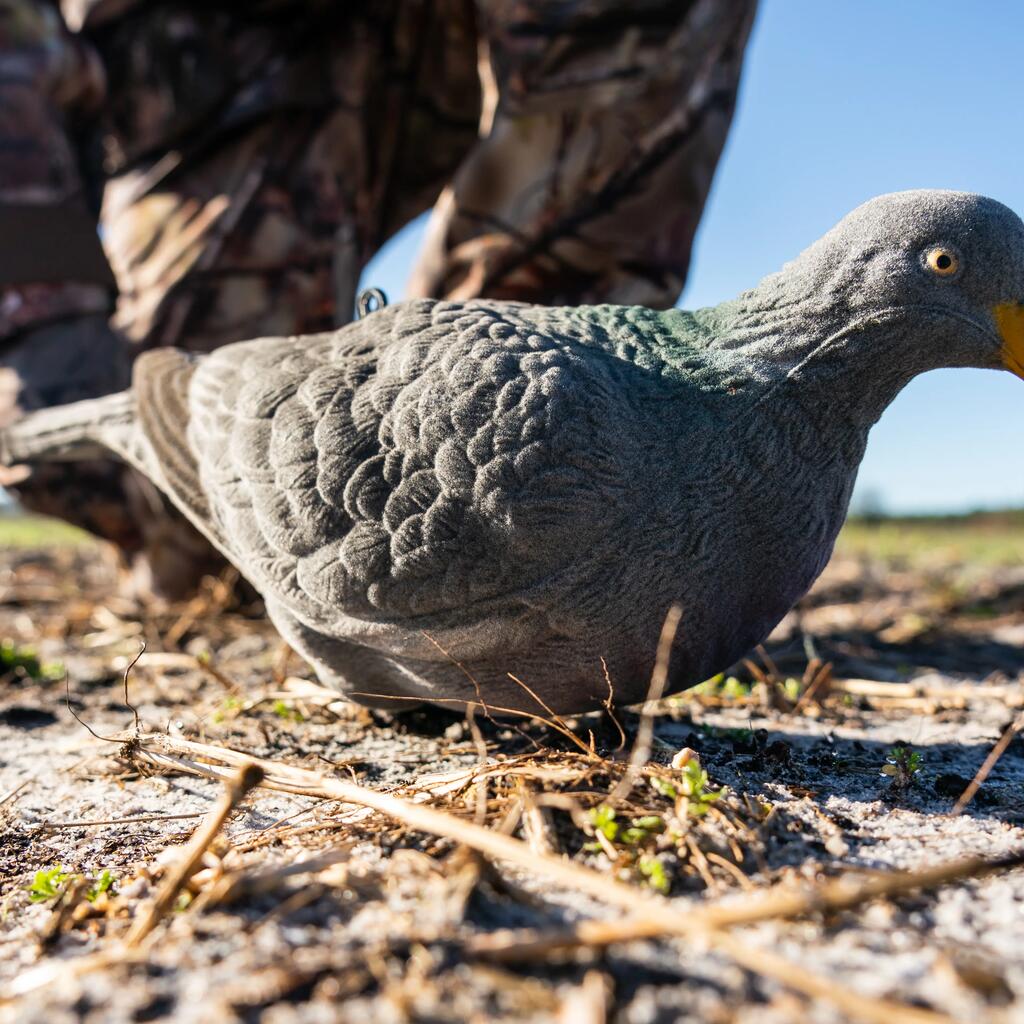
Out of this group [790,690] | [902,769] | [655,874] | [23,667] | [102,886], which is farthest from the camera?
[23,667]

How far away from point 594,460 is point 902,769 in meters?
0.85

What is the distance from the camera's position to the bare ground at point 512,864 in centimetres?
96

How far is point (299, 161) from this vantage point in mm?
3713

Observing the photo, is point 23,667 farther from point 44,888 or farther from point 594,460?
point 594,460

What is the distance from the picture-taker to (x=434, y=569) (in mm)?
1683

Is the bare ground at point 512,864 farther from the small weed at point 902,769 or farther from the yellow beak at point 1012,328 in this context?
the yellow beak at point 1012,328

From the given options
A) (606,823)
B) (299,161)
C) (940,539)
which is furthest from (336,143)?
(940,539)

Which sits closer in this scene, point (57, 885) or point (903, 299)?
point (57, 885)

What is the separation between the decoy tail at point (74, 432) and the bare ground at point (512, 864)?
68cm

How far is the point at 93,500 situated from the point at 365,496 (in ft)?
8.04

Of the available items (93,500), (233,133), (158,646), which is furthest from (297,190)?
(158,646)

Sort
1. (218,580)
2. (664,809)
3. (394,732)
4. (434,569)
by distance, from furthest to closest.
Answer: (218,580) < (394,732) < (434,569) < (664,809)

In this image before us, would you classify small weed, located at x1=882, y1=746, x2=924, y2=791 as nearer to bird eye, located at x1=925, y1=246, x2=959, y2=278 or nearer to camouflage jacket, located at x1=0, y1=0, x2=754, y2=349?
bird eye, located at x1=925, y1=246, x2=959, y2=278

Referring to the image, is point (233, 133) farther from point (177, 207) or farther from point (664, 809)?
point (664, 809)
